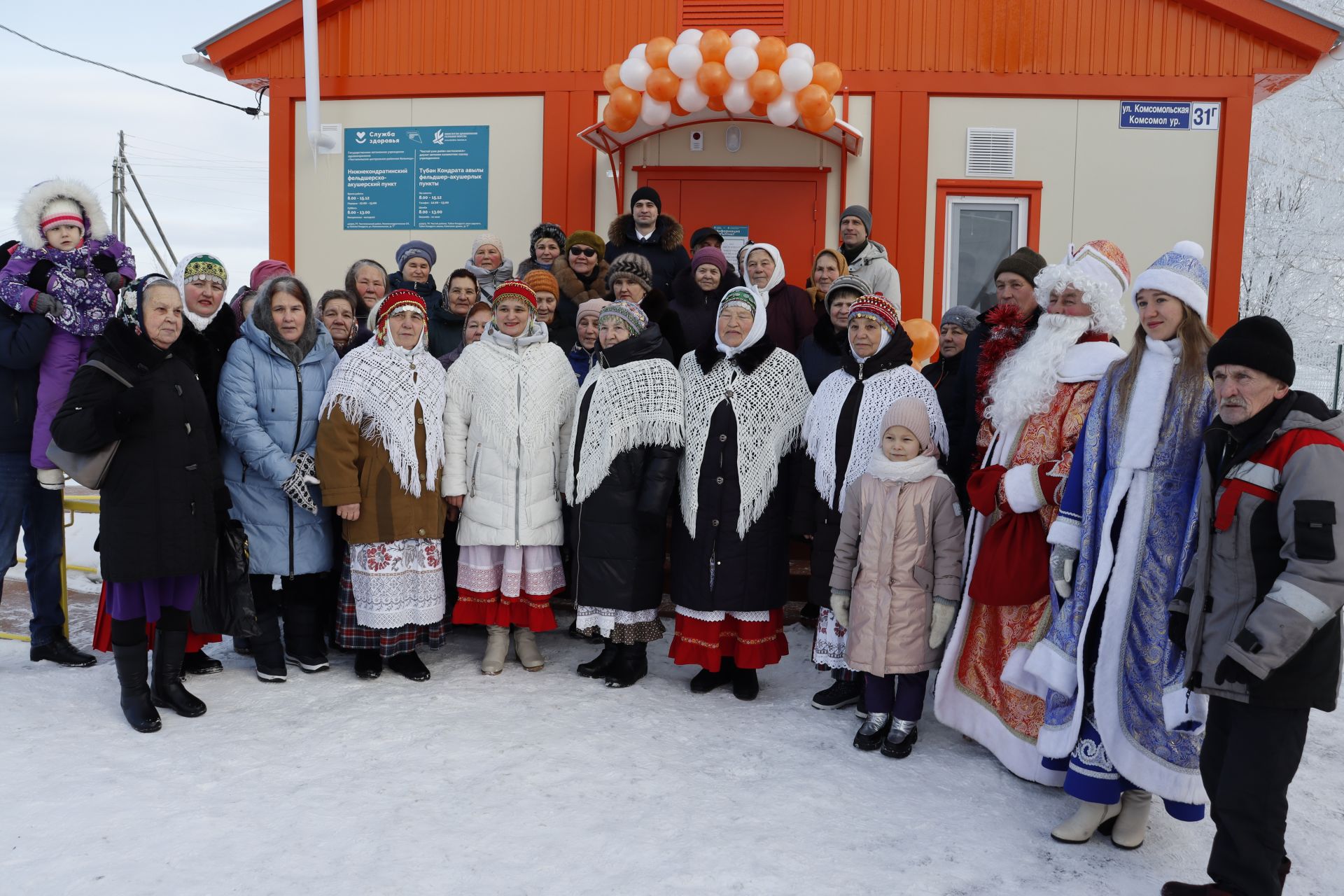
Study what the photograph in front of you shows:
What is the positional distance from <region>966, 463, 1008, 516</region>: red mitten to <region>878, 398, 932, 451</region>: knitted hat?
0.35m

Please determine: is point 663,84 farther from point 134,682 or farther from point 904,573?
point 134,682

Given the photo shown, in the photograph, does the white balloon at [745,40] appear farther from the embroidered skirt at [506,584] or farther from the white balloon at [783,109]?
the embroidered skirt at [506,584]

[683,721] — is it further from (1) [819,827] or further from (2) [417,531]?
(2) [417,531]

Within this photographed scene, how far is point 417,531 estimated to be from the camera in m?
4.35

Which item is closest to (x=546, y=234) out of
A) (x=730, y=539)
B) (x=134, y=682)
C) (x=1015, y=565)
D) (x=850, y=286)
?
(x=850, y=286)

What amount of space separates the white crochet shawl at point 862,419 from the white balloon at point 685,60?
3.20 m

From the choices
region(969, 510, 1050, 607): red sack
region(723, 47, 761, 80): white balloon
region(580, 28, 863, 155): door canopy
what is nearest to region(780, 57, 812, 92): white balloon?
region(580, 28, 863, 155): door canopy

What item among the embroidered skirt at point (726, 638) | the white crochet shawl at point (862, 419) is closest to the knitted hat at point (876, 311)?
the white crochet shawl at point (862, 419)

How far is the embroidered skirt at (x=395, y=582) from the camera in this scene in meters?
4.34

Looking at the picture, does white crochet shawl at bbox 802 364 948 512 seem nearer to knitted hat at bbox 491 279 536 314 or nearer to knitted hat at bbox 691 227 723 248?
knitted hat at bbox 491 279 536 314

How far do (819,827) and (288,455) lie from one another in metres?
2.77

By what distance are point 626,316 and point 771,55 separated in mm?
2990

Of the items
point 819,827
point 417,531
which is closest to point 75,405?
point 417,531

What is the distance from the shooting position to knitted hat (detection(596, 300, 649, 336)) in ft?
14.4
